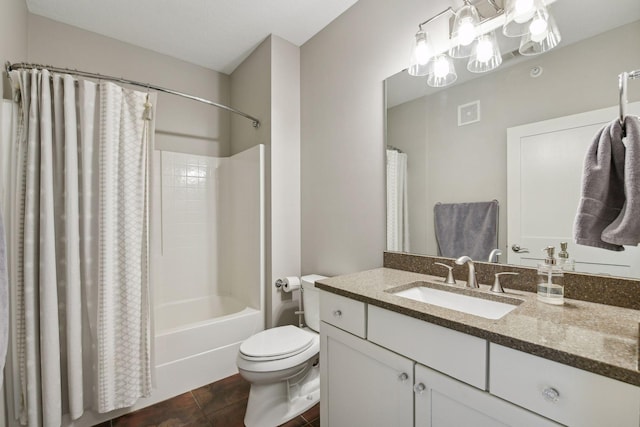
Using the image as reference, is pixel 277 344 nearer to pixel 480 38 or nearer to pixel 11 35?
pixel 480 38

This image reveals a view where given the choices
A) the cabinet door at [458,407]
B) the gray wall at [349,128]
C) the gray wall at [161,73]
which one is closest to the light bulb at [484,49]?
the gray wall at [349,128]

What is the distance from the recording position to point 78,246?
4.81ft

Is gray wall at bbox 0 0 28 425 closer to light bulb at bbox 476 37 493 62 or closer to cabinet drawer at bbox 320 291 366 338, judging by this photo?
cabinet drawer at bbox 320 291 366 338

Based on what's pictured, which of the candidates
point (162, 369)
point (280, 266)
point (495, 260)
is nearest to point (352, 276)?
point (495, 260)

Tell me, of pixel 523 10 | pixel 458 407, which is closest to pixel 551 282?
pixel 458 407

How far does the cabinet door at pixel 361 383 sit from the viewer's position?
958mm

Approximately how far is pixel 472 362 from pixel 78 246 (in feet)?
6.03

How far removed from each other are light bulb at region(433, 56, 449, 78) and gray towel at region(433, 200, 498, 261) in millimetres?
655

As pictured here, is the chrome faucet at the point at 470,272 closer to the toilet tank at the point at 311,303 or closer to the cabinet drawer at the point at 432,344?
the cabinet drawer at the point at 432,344

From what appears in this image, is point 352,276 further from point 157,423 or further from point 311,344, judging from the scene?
point 157,423

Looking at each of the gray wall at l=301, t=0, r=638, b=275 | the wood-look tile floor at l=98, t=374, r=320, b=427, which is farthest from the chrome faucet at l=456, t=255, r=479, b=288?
the wood-look tile floor at l=98, t=374, r=320, b=427

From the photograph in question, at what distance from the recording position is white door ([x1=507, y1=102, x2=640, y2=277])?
3.22ft

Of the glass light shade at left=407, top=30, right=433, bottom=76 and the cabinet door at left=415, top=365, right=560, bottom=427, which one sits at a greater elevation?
the glass light shade at left=407, top=30, right=433, bottom=76

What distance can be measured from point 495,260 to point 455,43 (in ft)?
3.37
